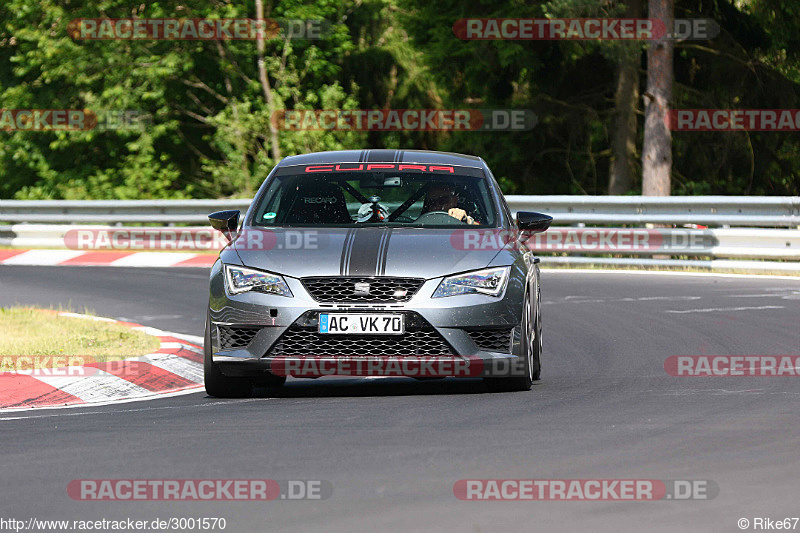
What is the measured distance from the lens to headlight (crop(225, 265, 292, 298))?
907 cm

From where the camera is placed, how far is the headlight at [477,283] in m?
9.02

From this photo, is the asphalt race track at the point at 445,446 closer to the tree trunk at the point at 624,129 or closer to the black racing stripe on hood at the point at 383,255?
the black racing stripe on hood at the point at 383,255

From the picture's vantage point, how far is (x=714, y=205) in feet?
71.3

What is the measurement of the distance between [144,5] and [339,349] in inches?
1125

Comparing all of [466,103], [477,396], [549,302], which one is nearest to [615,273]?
[549,302]

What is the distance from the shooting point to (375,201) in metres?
10.3

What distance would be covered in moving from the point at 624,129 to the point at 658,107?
202 inches

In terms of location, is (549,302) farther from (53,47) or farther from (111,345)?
(53,47)

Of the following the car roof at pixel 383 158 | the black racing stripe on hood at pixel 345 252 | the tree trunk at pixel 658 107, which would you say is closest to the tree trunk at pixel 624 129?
the tree trunk at pixel 658 107
